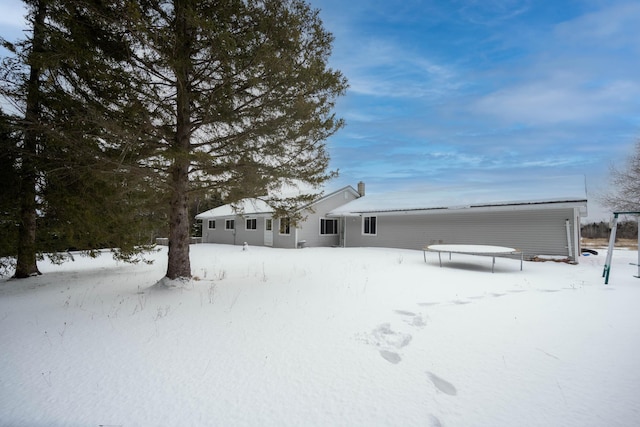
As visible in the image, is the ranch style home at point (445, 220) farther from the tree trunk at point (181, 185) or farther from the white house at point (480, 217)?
the tree trunk at point (181, 185)

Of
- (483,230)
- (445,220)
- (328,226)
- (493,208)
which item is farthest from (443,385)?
(328,226)

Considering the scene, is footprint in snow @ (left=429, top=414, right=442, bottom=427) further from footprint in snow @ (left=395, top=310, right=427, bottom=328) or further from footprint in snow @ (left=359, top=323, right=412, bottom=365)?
footprint in snow @ (left=395, top=310, right=427, bottom=328)

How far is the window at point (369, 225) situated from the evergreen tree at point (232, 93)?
509 inches

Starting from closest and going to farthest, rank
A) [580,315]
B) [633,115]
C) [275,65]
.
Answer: [580,315] < [275,65] < [633,115]

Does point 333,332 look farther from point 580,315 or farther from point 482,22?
point 482,22

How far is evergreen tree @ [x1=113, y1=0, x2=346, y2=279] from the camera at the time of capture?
229 inches

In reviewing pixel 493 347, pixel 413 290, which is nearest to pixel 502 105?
pixel 413 290

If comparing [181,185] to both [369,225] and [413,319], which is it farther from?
[369,225]

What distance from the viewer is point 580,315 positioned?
515cm

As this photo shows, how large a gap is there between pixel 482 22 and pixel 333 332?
1212cm

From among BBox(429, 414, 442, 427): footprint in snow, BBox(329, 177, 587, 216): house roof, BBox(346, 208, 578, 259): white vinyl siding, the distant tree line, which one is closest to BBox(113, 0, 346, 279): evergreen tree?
BBox(429, 414, 442, 427): footprint in snow

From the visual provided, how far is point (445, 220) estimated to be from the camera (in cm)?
1667

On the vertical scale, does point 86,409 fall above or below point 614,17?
below

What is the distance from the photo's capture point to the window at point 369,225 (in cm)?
2014
